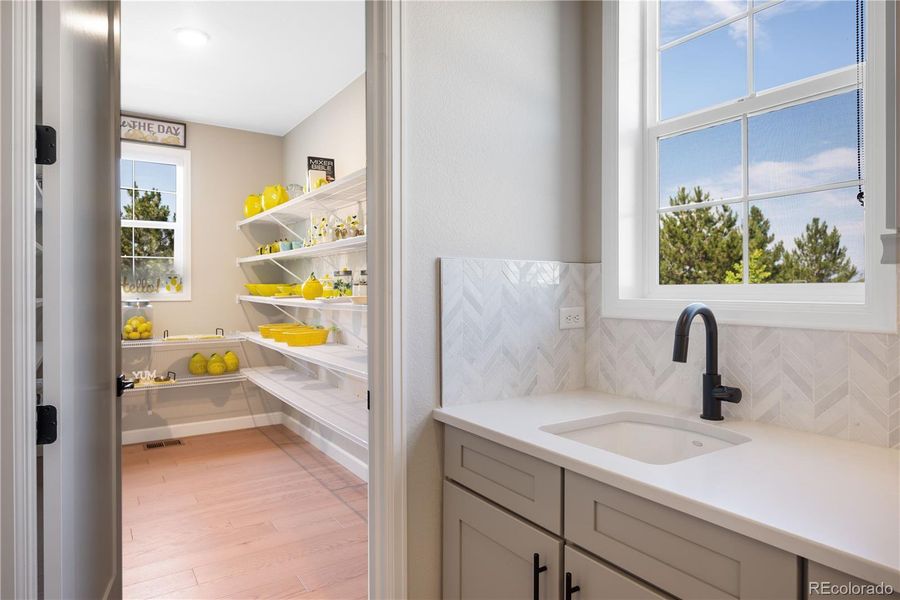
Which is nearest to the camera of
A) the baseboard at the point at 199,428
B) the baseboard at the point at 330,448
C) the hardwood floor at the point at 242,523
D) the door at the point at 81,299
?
the door at the point at 81,299

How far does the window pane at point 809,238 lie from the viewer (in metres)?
1.42

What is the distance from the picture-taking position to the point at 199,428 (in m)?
4.68

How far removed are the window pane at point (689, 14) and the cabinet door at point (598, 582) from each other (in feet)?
5.63

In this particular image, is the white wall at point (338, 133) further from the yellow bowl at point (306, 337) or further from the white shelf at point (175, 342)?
the white shelf at point (175, 342)

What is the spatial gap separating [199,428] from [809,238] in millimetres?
4732

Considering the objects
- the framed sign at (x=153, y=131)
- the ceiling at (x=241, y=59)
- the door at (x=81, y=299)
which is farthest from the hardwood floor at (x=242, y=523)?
the ceiling at (x=241, y=59)

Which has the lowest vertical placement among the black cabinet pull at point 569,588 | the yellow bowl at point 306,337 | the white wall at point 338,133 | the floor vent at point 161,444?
the floor vent at point 161,444

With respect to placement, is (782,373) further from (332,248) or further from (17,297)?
(332,248)

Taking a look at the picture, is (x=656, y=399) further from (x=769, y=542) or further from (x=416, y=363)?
(x=769, y=542)

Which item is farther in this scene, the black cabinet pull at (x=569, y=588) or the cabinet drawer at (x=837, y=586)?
the black cabinet pull at (x=569, y=588)

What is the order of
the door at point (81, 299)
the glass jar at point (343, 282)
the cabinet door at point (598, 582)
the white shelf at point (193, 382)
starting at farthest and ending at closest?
the white shelf at point (193, 382), the glass jar at point (343, 282), the door at point (81, 299), the cabinet door at point (598, 582)

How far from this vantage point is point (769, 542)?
838 mm

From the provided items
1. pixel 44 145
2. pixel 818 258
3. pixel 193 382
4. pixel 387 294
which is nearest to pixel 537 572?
pixel 387 294

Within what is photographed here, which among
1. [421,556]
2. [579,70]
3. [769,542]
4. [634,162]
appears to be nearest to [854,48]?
[634,162]
